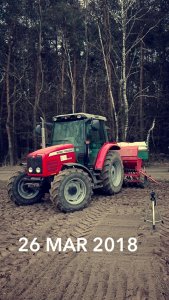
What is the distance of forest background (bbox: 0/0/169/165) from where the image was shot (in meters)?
20.6

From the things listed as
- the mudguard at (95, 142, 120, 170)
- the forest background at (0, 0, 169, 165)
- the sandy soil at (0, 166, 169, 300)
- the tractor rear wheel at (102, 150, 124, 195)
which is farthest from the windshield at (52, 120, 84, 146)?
the forest background at (0, 0, 169, 165)

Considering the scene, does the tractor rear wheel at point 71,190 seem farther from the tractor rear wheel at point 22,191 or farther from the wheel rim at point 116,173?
the wheel rim at point 116,173

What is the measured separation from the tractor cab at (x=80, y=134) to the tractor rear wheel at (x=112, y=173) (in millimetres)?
401

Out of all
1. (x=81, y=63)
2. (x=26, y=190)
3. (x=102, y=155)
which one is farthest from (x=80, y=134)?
(x=81, y=63)

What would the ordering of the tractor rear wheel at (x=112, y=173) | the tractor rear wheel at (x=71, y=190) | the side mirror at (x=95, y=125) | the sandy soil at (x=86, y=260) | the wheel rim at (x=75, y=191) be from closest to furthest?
the sandy soil at (x=86, y=260) < the tractor rear wheel at (x=71, y=190) < the wheel rim at (x=75, y=191) < the side mirror at (x=95, y=125) < the tractor rear wheel at (x=112, y=173)

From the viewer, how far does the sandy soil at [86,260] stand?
3678 mm

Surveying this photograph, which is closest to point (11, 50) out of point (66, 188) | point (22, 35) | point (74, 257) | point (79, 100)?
point (22, 35)

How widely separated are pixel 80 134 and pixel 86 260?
4.74 metres

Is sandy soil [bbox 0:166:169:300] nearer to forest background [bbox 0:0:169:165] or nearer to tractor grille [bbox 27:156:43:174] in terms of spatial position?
tractor grille [bbox 27:156:43:174]

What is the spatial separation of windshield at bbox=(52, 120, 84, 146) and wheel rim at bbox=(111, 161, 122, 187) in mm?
1504

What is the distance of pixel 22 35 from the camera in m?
22.3

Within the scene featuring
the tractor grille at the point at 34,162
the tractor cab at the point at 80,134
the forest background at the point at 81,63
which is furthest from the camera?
the forest background at the point at 81,63

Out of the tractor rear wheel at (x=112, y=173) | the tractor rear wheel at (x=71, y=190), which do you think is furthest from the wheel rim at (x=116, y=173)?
the tractor rear wheel at (x=71, y=190)

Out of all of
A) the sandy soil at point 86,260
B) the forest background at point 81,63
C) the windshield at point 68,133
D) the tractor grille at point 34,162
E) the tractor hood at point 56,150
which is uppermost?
the forest background at point 81,63
